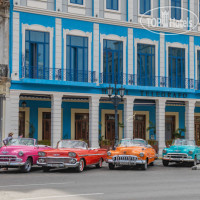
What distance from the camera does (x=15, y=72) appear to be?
27891 millimetres

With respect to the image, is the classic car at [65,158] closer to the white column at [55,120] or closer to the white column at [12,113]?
the white column at [12,113]

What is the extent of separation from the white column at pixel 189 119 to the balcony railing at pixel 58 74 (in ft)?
27.8

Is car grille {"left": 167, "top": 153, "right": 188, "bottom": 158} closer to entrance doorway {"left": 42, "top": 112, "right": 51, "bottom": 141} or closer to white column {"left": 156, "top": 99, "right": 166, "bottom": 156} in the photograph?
white column {"left": 156, "top": 99, "right": 166, "bottom": 156}

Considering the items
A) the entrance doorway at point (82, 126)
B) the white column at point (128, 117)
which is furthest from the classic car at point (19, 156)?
the entrance doorway at point (82, 126)

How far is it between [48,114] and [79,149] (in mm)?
13942

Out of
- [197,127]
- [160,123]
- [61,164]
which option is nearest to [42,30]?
[160,123]

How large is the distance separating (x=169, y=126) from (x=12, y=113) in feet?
46.7

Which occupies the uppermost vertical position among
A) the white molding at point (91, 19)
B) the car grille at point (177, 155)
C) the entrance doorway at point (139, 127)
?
the white molding at point (91, 19)

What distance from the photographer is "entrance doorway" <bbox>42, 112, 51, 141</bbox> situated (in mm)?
31562

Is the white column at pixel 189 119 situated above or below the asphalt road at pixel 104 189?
above

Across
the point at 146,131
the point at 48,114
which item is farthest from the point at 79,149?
the point at 146,131

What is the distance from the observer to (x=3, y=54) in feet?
91.2

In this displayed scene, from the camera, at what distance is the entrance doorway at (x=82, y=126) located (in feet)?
108

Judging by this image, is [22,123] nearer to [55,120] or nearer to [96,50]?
[55,120]
